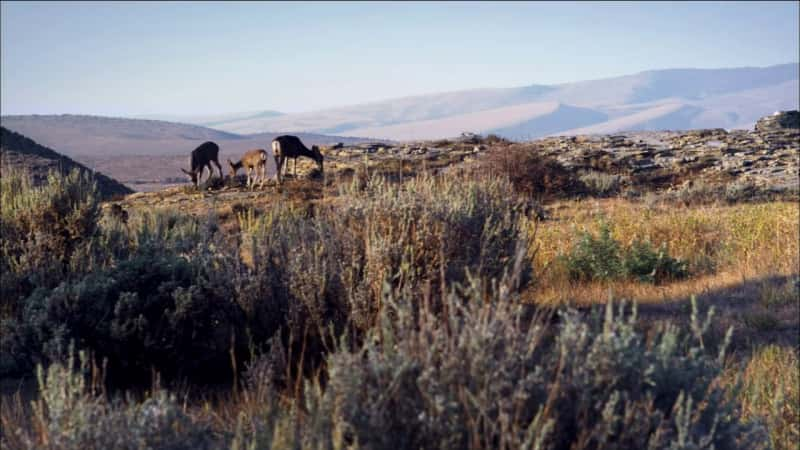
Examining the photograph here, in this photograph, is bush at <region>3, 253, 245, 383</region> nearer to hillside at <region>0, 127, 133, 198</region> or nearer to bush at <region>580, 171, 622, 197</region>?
bush at <region>580, 171, 622, 197</region>

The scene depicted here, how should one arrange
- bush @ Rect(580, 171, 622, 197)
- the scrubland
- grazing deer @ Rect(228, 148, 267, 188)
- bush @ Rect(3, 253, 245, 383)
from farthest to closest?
grazing deer @ Rect(228, 148, 267, 188)
bush @ Rect(580, 171, 622, 197)
bush @ Rect(3, 253, 245, 383)
the scrubland

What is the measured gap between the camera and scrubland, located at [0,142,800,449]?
2990 millimetres

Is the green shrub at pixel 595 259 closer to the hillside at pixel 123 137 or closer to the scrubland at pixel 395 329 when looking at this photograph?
the scrubland at pixel 395 329

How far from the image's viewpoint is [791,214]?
1139 centimetres

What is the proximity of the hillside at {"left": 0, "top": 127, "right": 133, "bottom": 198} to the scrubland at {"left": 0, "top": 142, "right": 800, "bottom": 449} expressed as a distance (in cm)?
2013

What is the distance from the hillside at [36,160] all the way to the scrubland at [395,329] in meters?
20.1

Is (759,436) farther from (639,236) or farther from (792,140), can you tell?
(792,140)

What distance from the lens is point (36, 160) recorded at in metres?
28.9

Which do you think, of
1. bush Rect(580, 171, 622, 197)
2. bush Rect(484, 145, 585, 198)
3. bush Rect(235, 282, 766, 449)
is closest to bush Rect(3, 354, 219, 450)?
bush Rect(235, 282, 766, 449)

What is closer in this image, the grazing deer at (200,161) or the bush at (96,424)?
the bush at (96,424)

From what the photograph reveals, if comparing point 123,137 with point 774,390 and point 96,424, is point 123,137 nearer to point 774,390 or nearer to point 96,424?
point 774,390

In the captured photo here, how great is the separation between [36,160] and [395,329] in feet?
93.7

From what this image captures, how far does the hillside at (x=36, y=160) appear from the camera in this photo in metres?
26.9

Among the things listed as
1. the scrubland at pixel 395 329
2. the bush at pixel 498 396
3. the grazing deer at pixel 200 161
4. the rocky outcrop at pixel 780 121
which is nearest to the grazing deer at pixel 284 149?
the grazing deer at pixel 200 161
